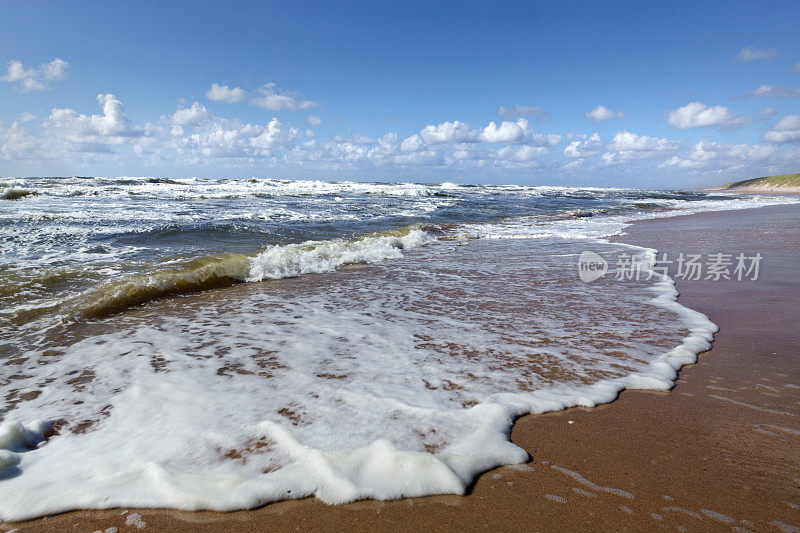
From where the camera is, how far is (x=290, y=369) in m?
2.94

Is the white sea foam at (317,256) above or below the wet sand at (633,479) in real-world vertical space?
above

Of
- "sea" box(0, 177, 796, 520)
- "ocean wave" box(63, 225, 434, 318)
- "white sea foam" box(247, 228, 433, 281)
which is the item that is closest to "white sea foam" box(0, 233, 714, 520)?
"sea" box(0, 177, 796, 520)

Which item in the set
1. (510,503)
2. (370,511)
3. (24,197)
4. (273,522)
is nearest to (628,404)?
(510,503)

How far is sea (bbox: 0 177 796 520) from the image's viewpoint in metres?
1.82

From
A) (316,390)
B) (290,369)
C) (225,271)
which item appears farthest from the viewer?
(225,271)

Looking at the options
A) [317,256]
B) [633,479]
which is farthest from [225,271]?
[633,479]

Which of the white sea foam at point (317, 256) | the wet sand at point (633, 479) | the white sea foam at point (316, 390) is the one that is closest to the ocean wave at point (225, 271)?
the white sea foam at point (317, 256)

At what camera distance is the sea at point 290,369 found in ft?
5.96

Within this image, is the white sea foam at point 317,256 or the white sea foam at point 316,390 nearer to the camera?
the white sea foam at point 316,390

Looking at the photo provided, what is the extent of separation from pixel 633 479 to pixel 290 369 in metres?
2.18

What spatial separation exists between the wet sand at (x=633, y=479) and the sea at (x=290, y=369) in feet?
0.26

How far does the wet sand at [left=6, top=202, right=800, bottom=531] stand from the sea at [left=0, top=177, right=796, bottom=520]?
8 centimetres

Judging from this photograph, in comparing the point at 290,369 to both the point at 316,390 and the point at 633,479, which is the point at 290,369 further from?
the point at 633,479

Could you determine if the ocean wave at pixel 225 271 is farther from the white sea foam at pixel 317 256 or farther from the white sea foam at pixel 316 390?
the white sea foam at pixel 316 390
